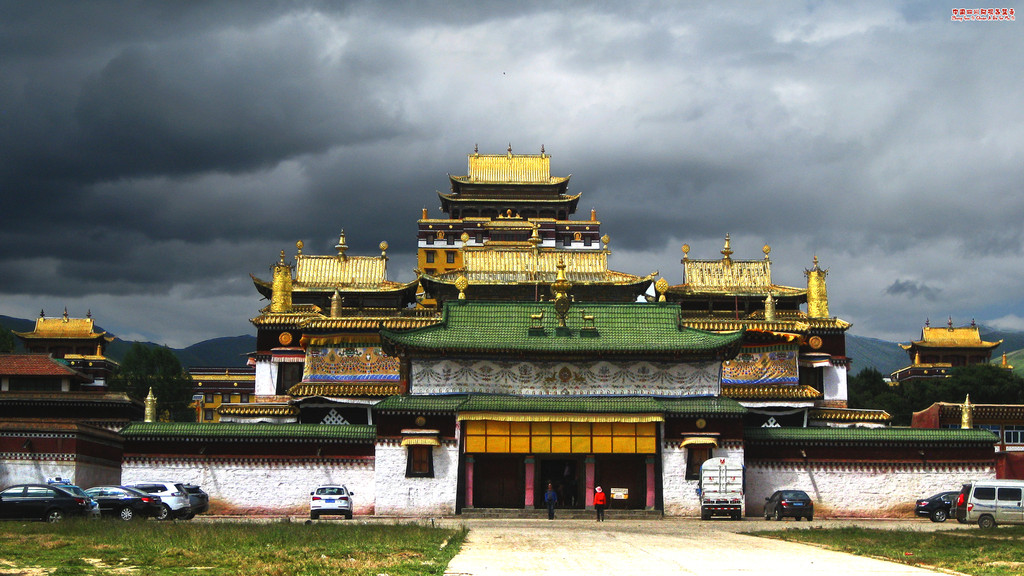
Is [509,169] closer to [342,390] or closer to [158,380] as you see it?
[158,380]

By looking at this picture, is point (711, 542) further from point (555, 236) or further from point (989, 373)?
point (555, 236)

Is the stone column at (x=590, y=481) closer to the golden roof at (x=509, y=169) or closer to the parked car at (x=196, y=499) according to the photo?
the parked car at (x=196, y=499)

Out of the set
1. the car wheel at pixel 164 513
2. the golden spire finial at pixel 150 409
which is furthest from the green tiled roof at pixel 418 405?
the golden spire finial at pixel 150 409

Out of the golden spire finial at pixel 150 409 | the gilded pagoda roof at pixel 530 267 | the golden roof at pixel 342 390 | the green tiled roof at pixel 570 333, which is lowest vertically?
the golden spire finial at pixel 150 409

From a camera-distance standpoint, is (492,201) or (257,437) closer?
(257,437)

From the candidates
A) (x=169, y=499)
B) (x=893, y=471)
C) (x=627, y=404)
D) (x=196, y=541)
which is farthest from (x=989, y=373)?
(x=196, y=541)

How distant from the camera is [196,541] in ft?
87.9

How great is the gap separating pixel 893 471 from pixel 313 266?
38.3 m

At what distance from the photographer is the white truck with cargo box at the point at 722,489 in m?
43.1

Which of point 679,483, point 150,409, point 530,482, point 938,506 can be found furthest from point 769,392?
point 150,409

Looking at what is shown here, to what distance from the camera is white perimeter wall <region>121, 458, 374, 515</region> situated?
45.1 meters

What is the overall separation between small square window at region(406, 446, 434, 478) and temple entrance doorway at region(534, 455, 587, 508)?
461cm

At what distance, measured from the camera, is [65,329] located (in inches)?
4692

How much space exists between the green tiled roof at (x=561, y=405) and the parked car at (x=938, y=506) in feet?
26.0
